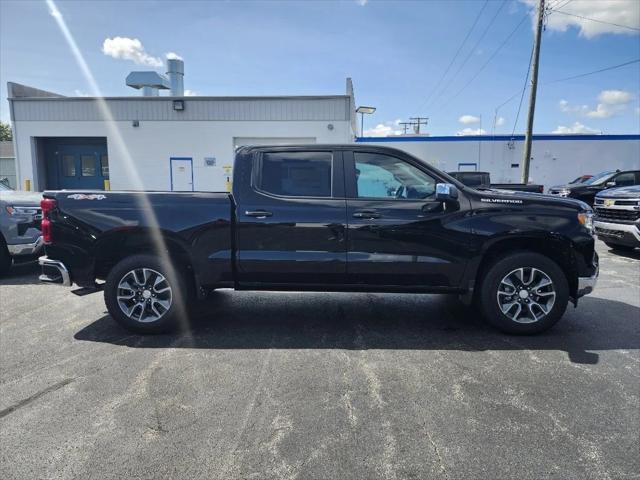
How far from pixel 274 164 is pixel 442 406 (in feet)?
9.37

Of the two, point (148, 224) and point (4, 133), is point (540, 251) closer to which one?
point (148, 224)

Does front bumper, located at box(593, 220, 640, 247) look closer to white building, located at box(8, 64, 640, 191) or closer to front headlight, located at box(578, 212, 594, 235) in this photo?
front headlight, located at box(578, 212, 594, 235)

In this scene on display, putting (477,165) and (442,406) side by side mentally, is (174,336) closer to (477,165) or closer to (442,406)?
(442,406)

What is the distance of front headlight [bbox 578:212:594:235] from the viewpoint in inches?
177

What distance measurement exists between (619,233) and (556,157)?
739 inches

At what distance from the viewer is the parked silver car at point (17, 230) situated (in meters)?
7.02

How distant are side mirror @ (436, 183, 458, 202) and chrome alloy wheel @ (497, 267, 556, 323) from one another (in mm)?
976

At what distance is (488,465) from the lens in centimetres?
253

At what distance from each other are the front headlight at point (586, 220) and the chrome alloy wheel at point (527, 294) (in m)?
0.65

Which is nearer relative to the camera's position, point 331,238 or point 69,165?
point 331,238

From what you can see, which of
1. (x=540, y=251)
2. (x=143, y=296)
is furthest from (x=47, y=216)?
(x=540, y=251)

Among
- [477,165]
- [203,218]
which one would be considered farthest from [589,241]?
[477,165]

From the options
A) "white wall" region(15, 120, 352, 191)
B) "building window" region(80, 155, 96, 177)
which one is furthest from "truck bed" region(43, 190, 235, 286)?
"building window" region(80, 155, 96, 177)

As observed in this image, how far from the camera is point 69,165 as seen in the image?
21.5 m
